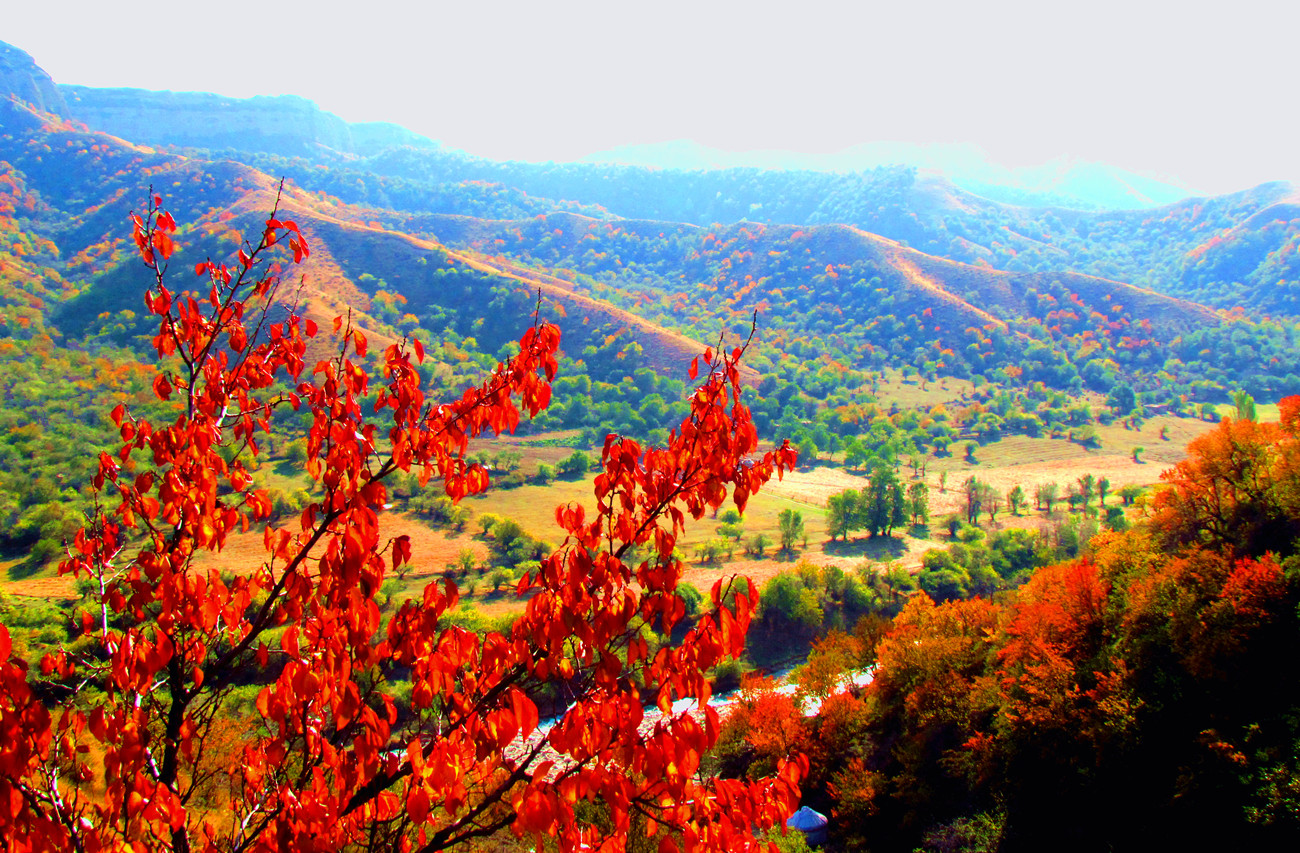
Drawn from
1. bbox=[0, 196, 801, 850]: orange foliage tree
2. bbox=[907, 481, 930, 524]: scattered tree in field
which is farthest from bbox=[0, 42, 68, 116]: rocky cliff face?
bbox=[0, 196, 801, 850]: orange foliage tree

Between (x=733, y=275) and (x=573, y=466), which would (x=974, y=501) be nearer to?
(x=573, y=466)

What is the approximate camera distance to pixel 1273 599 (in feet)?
44.6

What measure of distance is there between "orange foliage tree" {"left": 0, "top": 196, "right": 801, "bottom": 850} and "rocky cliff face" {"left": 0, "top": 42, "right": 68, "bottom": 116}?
23200cm

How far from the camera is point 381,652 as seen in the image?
3086 mm

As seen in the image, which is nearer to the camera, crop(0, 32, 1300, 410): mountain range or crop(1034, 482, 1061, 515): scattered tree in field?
crop(1034, 482, 1061, 515): scattered tree in field

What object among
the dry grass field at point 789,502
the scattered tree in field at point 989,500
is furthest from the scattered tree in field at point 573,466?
the scattered tree in field at point 989,500

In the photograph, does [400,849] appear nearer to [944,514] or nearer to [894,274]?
[944,514]

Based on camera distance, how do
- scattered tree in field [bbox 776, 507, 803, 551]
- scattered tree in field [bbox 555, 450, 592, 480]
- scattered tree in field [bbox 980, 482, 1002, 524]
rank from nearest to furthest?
scattered tree in field [bbox 776, 507, 803, 551] → scattered tree in field [bbox 980, 482, 1002, 524] → scattered tree in field [bbox 555, 450, 592, 480]

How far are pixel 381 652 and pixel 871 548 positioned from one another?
1947 inches

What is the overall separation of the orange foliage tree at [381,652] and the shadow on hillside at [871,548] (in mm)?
45843

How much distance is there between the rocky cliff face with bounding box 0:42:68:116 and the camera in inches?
6540

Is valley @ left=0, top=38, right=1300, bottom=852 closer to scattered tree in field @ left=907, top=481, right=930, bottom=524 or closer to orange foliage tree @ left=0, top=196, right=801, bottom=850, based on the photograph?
orange foliage tree @ left=0, top=196, right=801, bottom=850

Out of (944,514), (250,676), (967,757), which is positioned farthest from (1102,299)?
(250,676)

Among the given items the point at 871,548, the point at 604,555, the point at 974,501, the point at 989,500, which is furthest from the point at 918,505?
the point at 604,555
